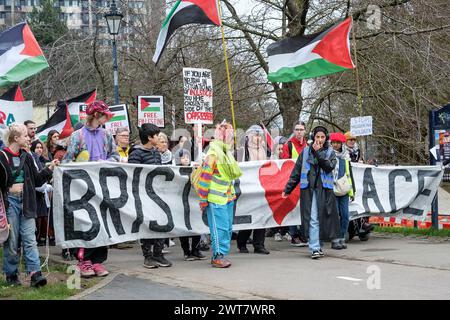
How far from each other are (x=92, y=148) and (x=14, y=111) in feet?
19.2

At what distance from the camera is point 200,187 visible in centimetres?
894

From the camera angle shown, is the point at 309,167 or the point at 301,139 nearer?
the point at 309,167

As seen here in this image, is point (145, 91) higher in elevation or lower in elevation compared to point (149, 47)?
lower

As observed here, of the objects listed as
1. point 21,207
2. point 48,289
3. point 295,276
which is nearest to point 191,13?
point 21,207

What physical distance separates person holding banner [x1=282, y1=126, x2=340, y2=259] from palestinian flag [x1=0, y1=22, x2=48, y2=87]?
5352 millimetres

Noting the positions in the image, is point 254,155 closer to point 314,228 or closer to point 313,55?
point 313,55

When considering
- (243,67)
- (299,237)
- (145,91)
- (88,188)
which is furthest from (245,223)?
(145,91)

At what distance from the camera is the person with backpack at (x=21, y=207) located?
7434mm

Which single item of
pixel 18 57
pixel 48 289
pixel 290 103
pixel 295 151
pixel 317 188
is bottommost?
pixel 48 289

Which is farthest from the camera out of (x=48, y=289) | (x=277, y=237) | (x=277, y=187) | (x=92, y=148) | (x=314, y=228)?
(x=277, y=237)

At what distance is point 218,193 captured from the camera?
889 cm

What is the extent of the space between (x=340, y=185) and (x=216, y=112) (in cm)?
900

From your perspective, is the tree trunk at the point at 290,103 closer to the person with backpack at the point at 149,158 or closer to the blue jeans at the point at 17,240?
the person with backpack at the point at 149,158

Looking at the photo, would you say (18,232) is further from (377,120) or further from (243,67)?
(377,120)
